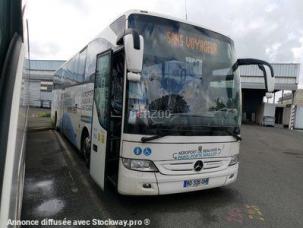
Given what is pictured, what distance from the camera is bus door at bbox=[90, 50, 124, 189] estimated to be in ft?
14.6

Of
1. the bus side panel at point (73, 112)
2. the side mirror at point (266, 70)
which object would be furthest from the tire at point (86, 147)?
the side mirror at point (266, 70)

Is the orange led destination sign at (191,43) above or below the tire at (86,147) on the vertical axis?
above

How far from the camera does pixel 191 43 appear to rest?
14.8 ft

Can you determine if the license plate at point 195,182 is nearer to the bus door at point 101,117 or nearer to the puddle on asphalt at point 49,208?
the bus door at point 101,117

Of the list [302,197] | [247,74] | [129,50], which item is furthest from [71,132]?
[247,74]

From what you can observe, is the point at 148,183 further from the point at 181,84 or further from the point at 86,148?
the point at 86,148

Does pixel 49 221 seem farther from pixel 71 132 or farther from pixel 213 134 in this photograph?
pixel 71 132

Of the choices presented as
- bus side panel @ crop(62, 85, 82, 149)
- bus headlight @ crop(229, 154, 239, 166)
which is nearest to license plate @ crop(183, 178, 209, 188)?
bus headlight @ crop(229, 154, 239, 166)

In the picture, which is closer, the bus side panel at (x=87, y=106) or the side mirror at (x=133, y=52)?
the side mirror at (x=133, y=52)

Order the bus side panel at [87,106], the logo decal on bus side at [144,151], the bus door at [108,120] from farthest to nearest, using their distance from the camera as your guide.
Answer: the bus side panel at [87,106] < the bus door at [108,120] < the logo decal on bus side at [144,151]

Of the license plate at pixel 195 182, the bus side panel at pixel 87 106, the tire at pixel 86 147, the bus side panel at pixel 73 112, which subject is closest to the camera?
the license plate at pixel 195 182

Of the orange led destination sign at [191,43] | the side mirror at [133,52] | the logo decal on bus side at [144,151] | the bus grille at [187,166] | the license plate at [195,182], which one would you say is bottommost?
the license plate at [195,182]

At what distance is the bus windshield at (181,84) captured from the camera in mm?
4031

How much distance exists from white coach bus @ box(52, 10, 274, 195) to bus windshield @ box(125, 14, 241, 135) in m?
0.01
